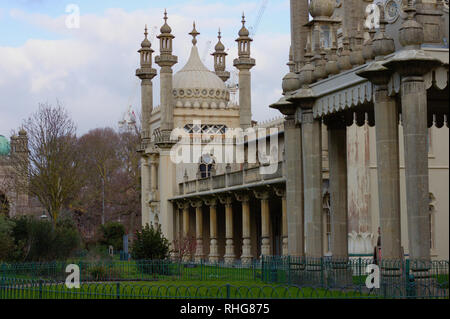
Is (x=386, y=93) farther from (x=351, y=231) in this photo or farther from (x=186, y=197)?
(x=186, y=197)

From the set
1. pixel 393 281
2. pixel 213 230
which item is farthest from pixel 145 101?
pixel 393 281

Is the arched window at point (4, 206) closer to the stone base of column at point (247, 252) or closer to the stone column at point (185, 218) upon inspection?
the stone column at point (185, 218)

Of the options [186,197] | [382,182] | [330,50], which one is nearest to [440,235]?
[330,50]

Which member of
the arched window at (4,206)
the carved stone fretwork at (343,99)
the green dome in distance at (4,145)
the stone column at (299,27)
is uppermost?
the green dome in distance at (4,145)

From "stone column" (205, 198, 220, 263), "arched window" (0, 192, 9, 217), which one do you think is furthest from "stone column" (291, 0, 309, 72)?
"arched window" (0, 192, 9, 217)

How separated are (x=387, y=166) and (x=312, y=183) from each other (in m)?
3.91

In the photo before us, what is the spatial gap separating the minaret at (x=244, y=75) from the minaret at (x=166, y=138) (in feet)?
15.1

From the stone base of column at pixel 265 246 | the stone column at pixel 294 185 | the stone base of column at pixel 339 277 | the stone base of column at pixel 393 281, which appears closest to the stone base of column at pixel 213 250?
the stone base of column at pixel 265 246

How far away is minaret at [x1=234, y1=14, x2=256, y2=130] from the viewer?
54.1m

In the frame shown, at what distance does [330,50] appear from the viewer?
72.1 ft

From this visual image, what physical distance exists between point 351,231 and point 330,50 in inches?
458

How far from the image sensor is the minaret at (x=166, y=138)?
170 feet

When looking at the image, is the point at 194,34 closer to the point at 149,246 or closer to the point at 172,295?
the point at 149,246

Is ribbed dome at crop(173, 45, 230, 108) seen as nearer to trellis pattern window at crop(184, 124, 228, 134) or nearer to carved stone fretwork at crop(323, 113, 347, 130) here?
trellis pattern window at crop(184, 124, 228, 134)
